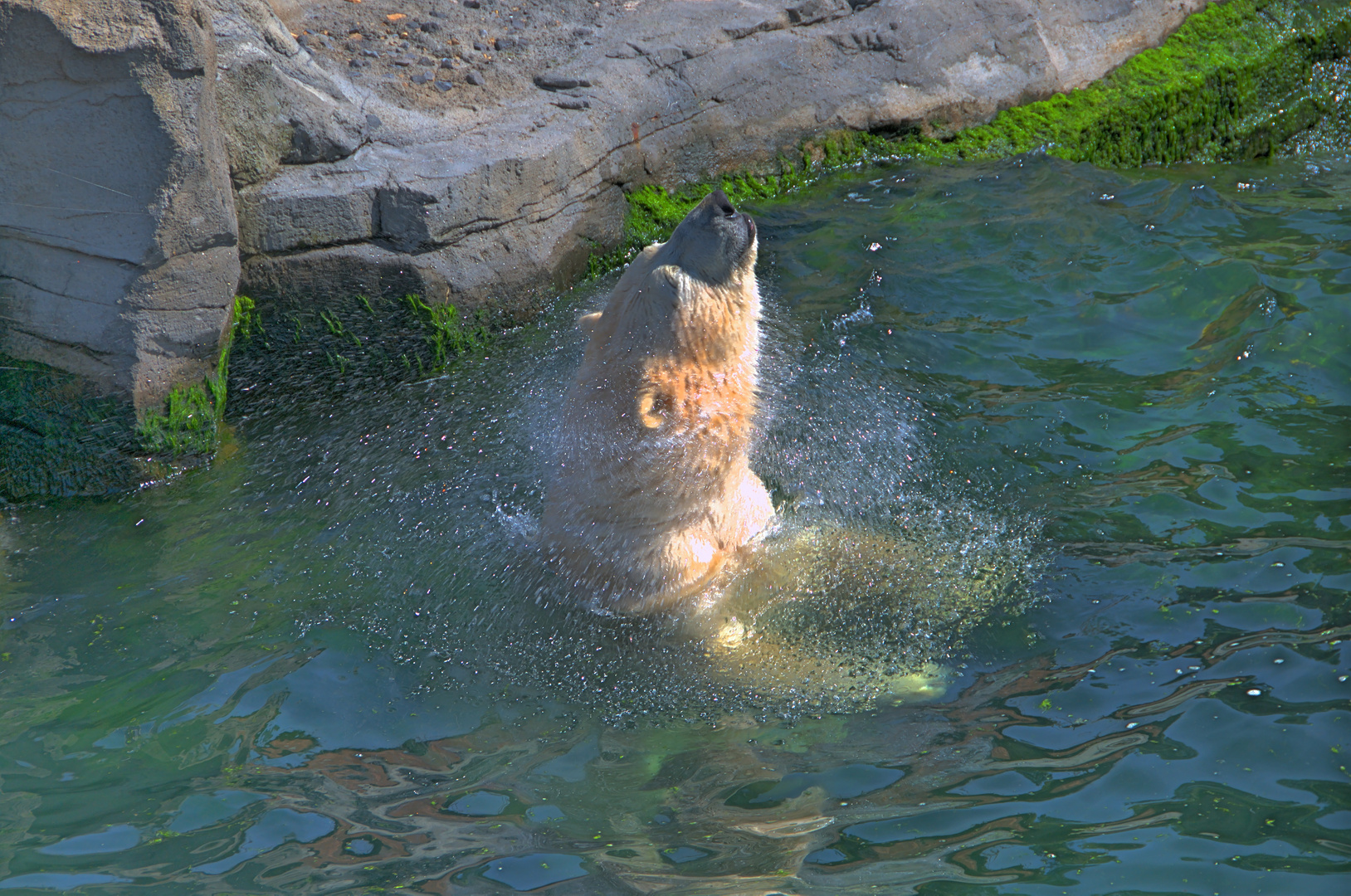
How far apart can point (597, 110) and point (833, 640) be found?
4.30 m

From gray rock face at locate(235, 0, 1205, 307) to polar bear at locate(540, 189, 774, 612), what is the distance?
267 cm

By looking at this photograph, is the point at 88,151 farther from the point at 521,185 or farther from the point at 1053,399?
the point at 1053,399

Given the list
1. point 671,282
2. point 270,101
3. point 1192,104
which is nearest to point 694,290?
point 671,282

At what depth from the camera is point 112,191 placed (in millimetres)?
5293

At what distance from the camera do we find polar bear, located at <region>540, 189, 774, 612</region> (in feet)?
11.3

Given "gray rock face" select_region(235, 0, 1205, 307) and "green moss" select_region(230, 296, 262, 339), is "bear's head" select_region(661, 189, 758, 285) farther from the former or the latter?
"green moss" select_region(230, 296, 262, 339)

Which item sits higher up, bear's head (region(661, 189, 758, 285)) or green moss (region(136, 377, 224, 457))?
bear's head (region(661, 189, 758, 285))

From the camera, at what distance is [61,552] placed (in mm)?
4848

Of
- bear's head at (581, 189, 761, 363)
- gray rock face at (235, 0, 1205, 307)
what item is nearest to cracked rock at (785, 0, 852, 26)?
gray rock face at (235, 0, 1205, 307)

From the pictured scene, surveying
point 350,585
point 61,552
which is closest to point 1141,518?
point 350,585

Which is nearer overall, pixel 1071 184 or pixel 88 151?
pixel 88 151

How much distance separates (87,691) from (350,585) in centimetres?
105

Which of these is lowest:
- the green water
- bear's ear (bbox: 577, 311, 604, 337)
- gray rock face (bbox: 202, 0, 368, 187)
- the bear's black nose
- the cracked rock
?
the green water

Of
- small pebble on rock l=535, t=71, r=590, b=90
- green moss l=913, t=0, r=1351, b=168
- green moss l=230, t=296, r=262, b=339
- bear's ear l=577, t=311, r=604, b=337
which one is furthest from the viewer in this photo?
green moss l=913, t=0, r=1351, b=168
